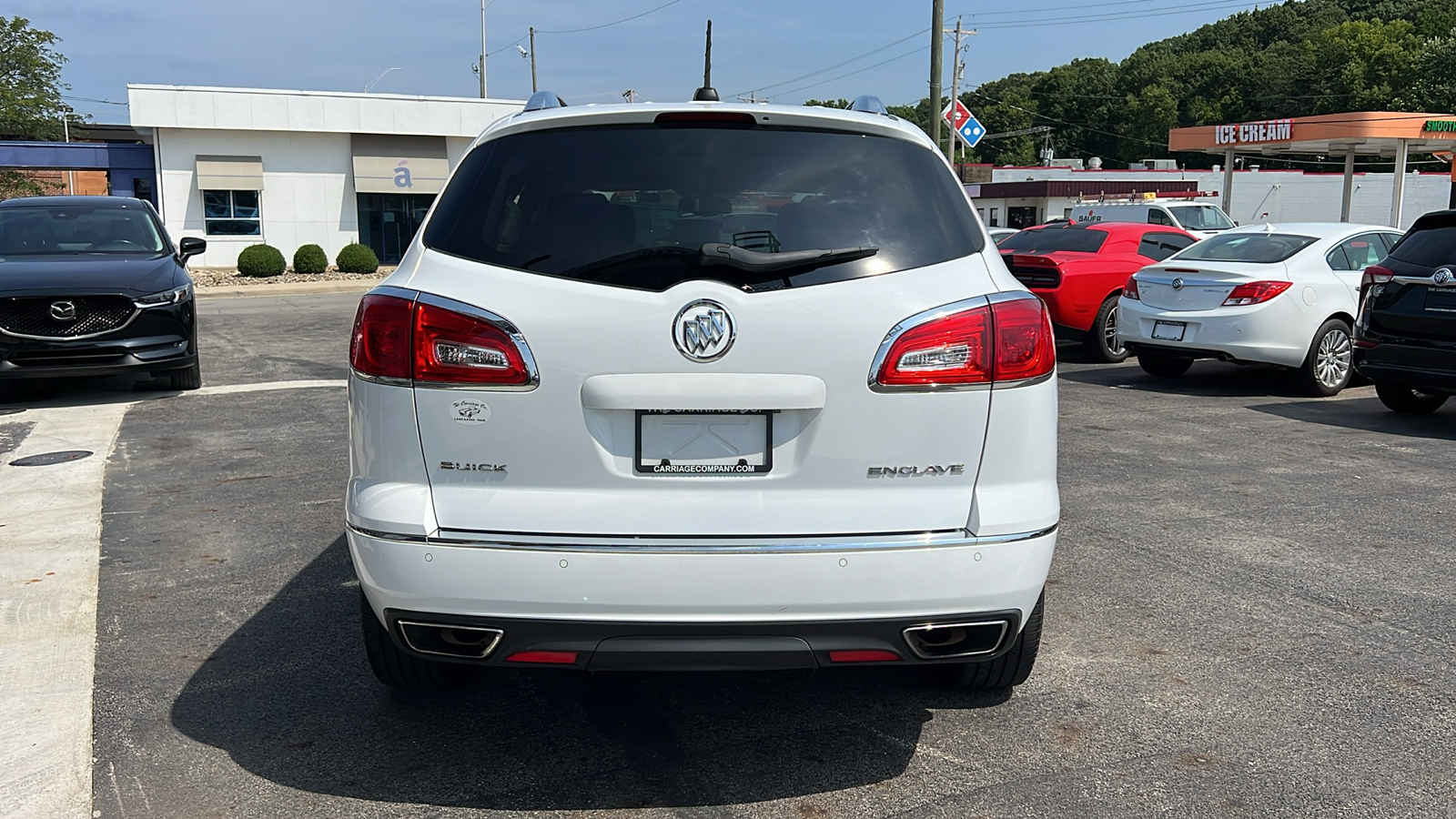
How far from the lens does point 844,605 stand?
2.93 metres

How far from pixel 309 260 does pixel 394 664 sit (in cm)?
3198

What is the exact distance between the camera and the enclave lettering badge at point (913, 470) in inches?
118

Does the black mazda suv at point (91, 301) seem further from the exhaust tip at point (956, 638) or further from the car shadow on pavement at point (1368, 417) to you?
the car shadow on pavement at point (1368, 417)

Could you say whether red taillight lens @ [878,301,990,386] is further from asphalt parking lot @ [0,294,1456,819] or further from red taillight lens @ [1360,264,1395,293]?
red taillight lens @ [1360,264,1395,293]

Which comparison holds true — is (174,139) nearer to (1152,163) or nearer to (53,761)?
(53,761)

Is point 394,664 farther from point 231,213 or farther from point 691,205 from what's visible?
point 231,213

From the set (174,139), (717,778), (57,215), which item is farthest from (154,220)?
(174,139)

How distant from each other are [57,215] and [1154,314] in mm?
10185

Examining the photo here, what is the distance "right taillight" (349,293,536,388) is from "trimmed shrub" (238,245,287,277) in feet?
103

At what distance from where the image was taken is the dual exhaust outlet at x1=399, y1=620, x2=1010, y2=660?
3.01m

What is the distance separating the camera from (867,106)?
12.9ft

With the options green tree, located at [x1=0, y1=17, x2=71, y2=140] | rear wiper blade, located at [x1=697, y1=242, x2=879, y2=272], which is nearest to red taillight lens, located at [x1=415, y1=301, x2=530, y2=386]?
rear wiper blade, located at [x1=697, y1=242, x2=879, y2=272]

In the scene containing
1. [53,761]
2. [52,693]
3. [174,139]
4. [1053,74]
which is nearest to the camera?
[53,761]

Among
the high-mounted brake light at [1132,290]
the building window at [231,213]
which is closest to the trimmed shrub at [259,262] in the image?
the building window at [231,213]
